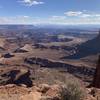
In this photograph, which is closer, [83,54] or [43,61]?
[43,61]

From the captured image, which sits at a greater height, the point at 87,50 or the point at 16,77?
the point at 87,50

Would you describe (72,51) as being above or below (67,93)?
below

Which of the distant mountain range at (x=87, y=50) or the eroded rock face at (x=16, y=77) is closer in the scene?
the eroded rock face at (x=16, y=77)

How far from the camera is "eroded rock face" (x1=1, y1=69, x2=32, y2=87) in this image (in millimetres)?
93863

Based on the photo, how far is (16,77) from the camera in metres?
104

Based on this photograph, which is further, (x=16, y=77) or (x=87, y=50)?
(x=87, y=50)

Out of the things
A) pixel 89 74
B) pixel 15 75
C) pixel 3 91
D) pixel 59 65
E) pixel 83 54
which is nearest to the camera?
pixel 3 91

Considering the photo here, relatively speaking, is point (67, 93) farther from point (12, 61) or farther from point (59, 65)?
point (12, 61)

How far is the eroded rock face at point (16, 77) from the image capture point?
3695 inches

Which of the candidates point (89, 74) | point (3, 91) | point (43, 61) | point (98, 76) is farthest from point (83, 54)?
point (3, 91)

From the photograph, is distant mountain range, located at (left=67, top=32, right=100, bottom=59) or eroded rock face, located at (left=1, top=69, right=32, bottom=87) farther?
distant mountain range, located at (left=67, top=32, right=100, bottom=59)

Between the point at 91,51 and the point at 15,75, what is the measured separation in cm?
8692

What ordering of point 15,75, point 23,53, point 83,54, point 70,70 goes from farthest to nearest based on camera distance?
1. point 23,53
2. point 83,54
3. point 70,70
4. point 15,75

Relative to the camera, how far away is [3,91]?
18.0 metres
